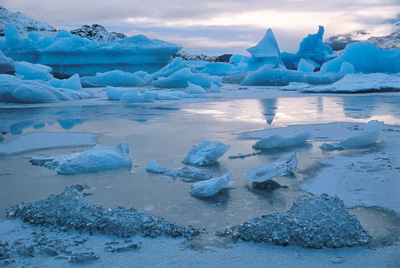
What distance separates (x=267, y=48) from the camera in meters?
15.8

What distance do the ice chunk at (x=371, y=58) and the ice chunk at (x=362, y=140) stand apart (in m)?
11.0

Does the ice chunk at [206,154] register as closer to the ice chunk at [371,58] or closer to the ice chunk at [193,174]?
the ice chunk at [193,174]

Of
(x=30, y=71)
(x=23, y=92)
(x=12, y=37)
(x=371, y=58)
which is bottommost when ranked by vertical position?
(x=23, y=92)

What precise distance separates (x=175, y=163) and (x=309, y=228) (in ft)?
3.91

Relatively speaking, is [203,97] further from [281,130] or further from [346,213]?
[346,213]

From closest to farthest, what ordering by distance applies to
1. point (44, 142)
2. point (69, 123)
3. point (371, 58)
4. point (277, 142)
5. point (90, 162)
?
point (90, 162) < point (277, 142) < point (44, 142) < point (69, 123) < point (371, 58)

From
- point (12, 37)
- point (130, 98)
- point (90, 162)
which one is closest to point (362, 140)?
point (90, 162)

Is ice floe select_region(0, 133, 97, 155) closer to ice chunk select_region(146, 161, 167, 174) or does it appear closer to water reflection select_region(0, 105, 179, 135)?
water reflection select_region(0, 105, 179, 135)

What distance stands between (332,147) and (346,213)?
1.39m

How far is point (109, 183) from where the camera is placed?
2027 millimetres

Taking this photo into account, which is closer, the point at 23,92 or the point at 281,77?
the point at 23,92

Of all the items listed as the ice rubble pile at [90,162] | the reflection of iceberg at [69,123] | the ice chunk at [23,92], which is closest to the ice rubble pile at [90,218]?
the ice rubble pile at [90,162]

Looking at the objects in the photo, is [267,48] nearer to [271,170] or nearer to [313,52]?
[313,52]

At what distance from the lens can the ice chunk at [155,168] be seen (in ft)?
7.24
